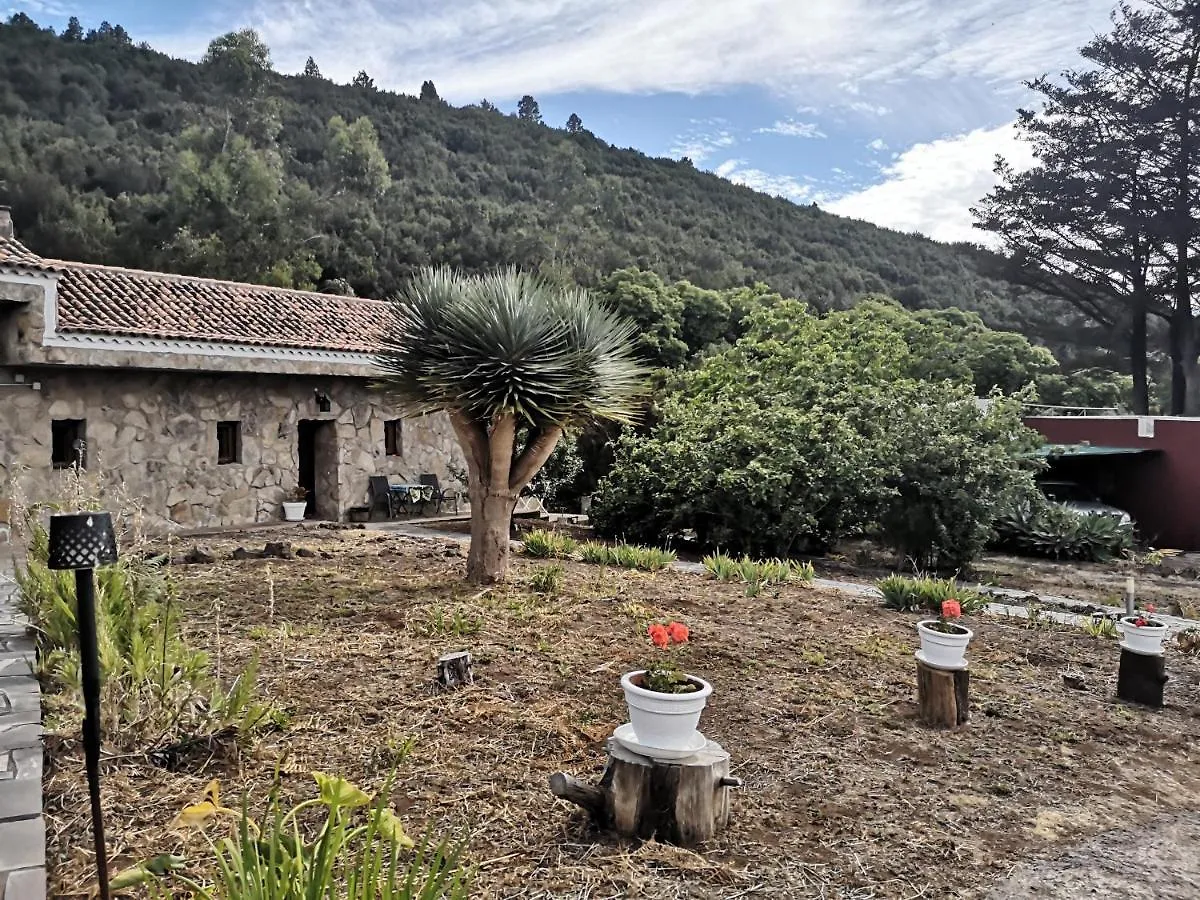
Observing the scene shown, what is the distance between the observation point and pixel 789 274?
43.5m

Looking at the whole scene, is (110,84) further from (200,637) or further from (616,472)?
(200,637)

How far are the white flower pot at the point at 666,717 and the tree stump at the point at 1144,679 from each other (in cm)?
353

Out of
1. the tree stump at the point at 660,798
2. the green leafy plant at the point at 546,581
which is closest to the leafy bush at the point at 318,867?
the tree stump at the point at 660,798

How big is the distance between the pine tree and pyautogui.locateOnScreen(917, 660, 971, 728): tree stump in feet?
201

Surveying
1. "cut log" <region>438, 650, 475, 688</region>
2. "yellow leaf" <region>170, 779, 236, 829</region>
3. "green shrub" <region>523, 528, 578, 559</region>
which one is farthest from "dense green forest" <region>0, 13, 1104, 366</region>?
"yellow leaf" <region>170, 779, 236, 829</region>

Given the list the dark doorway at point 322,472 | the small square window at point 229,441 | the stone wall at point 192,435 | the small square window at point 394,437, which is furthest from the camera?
the small square window at point 394,437

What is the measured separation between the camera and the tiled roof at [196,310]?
12.3 m

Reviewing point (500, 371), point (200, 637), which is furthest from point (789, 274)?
point (200, 637)

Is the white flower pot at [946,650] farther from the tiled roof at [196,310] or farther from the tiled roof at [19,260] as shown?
the tiled roof at [19,260]

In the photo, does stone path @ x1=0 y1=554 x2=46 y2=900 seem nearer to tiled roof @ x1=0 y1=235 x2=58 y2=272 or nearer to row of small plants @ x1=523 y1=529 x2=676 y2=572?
row of small plants @ x1=523 y1=529 x2=676 y2=572

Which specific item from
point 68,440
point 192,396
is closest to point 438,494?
point 192,396

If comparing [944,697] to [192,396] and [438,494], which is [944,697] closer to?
[192,396]

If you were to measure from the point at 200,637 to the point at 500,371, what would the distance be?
125 inches

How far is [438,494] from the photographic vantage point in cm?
1583
